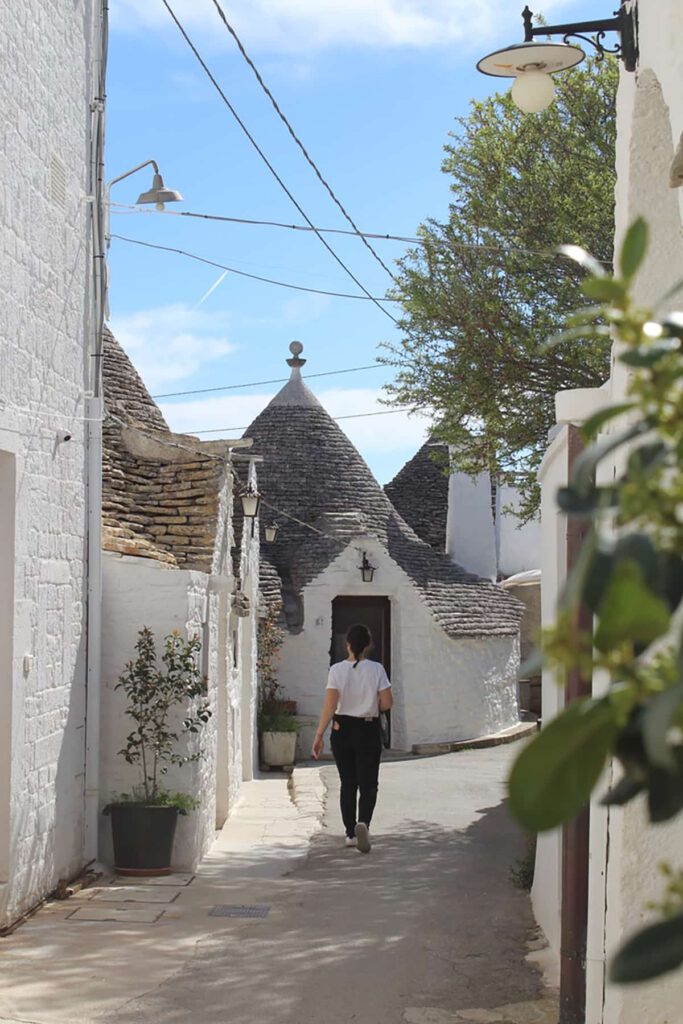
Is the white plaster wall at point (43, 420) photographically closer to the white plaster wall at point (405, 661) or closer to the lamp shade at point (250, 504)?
the lamp shade at point (250, 504)

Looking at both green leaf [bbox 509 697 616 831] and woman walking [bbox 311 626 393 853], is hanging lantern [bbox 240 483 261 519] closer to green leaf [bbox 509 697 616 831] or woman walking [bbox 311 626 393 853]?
woman walking [bbox 311 626 393 853]

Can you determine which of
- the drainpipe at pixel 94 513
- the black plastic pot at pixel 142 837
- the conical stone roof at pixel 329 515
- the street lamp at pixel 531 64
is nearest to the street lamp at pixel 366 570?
the conical stone roof at pixel 329 515

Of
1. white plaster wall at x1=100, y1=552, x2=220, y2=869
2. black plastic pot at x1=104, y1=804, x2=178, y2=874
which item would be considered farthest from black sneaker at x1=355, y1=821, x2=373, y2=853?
black plastic pot at x1=104, y1=804, x2=178, y2=874

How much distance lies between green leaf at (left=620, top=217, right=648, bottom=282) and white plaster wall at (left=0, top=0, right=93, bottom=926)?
20.6ft

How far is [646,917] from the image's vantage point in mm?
4078

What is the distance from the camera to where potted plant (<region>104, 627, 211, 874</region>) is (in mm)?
8992

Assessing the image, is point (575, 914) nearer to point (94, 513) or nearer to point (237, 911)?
point (237, 911)

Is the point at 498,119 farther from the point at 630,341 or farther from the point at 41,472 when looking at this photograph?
the point at 630,341

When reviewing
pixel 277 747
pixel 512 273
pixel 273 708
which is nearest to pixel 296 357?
pixel 273 708

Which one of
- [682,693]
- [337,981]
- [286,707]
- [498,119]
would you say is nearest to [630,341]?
[682,693]

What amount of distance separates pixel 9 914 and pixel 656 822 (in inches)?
263

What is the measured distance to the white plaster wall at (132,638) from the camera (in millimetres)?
9461

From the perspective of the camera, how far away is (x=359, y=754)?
397 inches

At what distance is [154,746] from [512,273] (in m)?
5.69
